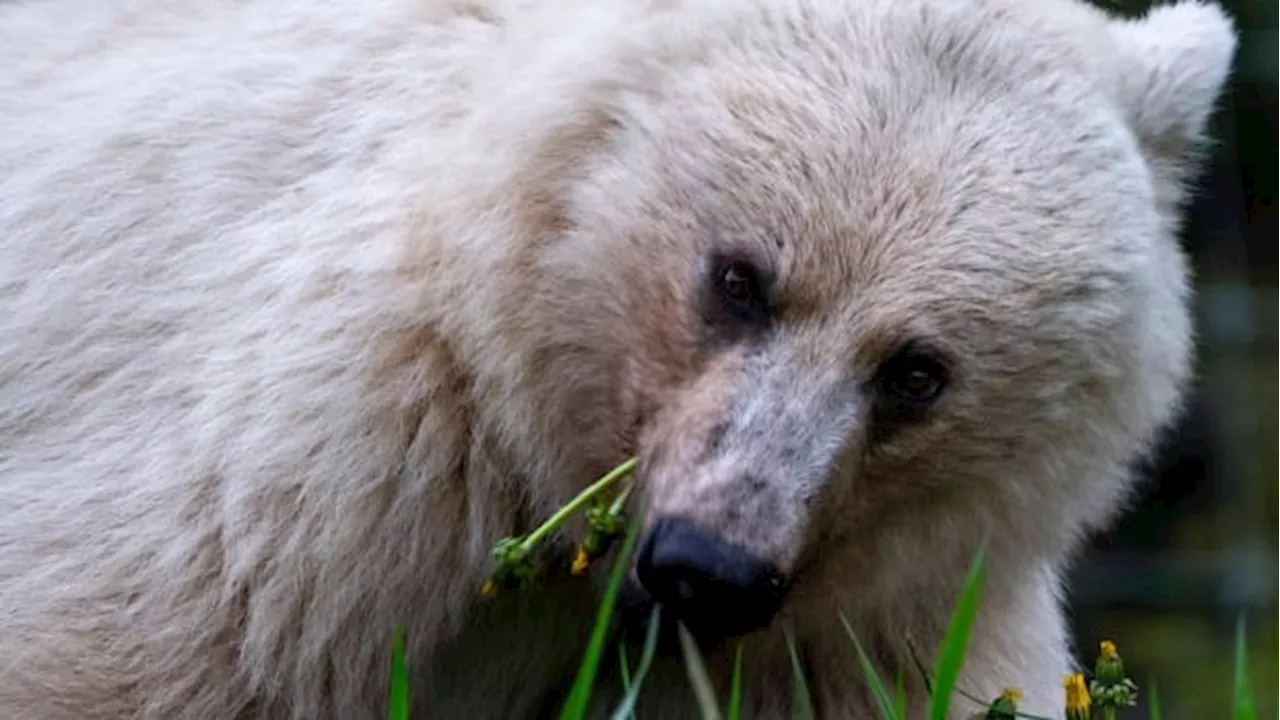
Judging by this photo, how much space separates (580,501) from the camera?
159 inches

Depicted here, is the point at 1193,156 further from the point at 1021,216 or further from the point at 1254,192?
the point at 1254,192

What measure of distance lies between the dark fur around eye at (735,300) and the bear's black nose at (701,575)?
12.7 inches

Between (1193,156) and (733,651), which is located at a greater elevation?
(1193,156)

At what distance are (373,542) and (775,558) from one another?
0.64m

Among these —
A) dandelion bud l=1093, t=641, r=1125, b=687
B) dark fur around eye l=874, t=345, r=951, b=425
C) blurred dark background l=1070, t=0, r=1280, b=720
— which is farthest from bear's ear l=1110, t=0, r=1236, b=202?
blurred dark background l=1070, t=0, r=1280, b=720

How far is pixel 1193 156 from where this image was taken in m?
4.64

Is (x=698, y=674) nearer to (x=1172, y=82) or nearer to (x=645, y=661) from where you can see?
(x=645, y=661)

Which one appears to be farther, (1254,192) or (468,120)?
(1254,192)

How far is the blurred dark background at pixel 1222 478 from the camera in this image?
835 centimetres

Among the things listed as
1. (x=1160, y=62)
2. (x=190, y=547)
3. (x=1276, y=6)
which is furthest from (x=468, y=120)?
(x=1276, y=6)

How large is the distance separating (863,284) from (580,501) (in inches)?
18.7

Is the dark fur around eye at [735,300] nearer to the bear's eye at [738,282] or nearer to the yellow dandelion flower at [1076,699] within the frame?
the bear's eye at [738,282]

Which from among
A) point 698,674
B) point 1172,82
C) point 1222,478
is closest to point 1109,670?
point 698,674

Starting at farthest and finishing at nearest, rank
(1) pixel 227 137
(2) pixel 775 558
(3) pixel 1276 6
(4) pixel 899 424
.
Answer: (3) pixel 1276 6 → (1) pixel 227 137 → (4) pixel 899 424 → (2) pixel 775 558
